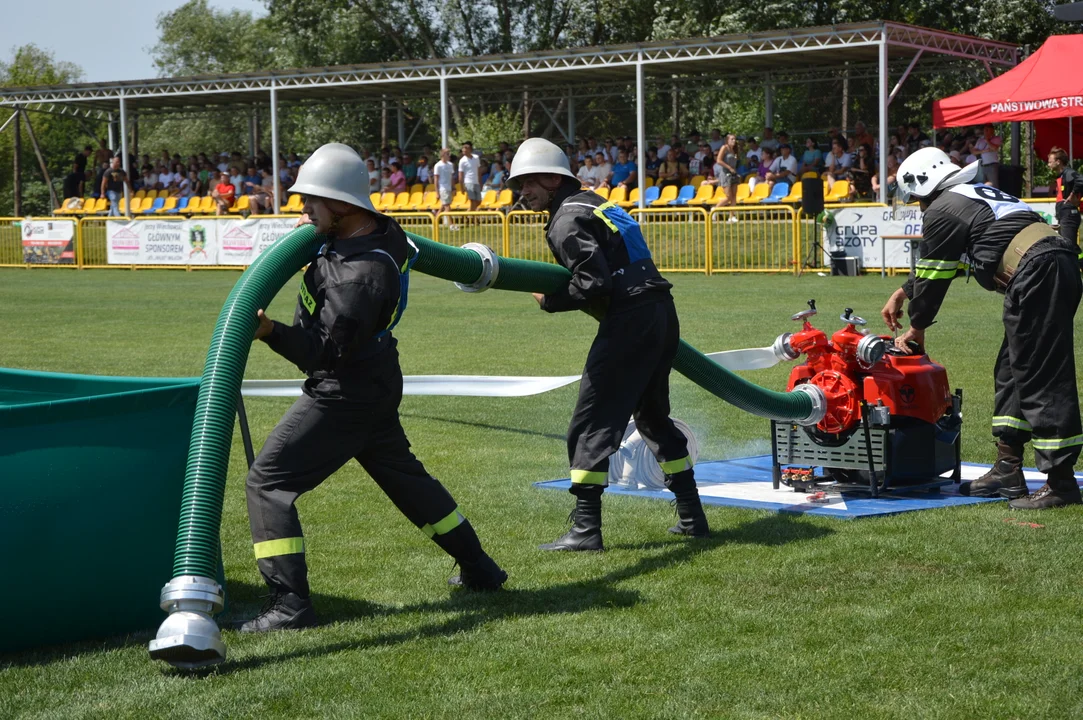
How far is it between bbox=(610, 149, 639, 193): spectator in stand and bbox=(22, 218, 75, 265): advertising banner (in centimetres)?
1304

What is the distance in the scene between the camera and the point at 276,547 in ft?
15.3

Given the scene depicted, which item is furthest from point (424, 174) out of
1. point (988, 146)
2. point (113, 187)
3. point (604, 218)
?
point (604, 218)

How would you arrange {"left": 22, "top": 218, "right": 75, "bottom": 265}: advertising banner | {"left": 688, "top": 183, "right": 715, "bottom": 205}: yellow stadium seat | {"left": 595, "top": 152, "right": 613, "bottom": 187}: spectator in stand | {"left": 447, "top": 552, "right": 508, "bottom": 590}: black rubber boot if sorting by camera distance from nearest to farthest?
{"left": 447, "top": 552, "right": 508, "bottom": 590}: black rubber boot → {"left": 688, "top": 183, "right": 715, "bottom": 205}: yellow stadium seat → {"left": 595, "top": 152, "right": 613, "bottom": 187}: spectator in stand → {"left": 22, "top": 218, "right": 75, "bottom": 265}: advertising banner

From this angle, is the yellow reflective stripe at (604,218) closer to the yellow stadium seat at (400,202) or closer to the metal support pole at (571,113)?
the yellow stadium seat at (400,202)

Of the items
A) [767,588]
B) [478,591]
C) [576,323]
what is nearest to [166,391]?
[478,591]

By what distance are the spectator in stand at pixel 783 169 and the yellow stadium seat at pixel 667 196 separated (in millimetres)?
2250

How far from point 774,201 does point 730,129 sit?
16923 mm

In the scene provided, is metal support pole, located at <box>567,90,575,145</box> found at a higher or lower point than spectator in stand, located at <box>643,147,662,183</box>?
higher

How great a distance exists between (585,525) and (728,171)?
2268cm

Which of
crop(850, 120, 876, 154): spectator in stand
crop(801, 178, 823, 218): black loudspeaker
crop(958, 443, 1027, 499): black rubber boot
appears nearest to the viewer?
crop(958, 443, 1027, 499): black rubber boot

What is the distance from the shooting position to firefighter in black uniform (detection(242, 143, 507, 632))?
4516mm

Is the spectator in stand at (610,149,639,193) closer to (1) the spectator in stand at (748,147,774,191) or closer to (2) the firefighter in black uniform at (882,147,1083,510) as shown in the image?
(1) the spectator in stand at (748,147,774,191)

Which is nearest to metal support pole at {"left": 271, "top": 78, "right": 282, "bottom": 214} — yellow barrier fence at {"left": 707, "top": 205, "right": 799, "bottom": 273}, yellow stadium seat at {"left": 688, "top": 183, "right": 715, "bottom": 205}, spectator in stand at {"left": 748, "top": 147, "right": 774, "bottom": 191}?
yellow stadium seat at {"left": 688, "top": 183, "right": 715, "bottom": 205}

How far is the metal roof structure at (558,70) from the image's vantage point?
2745 cm
